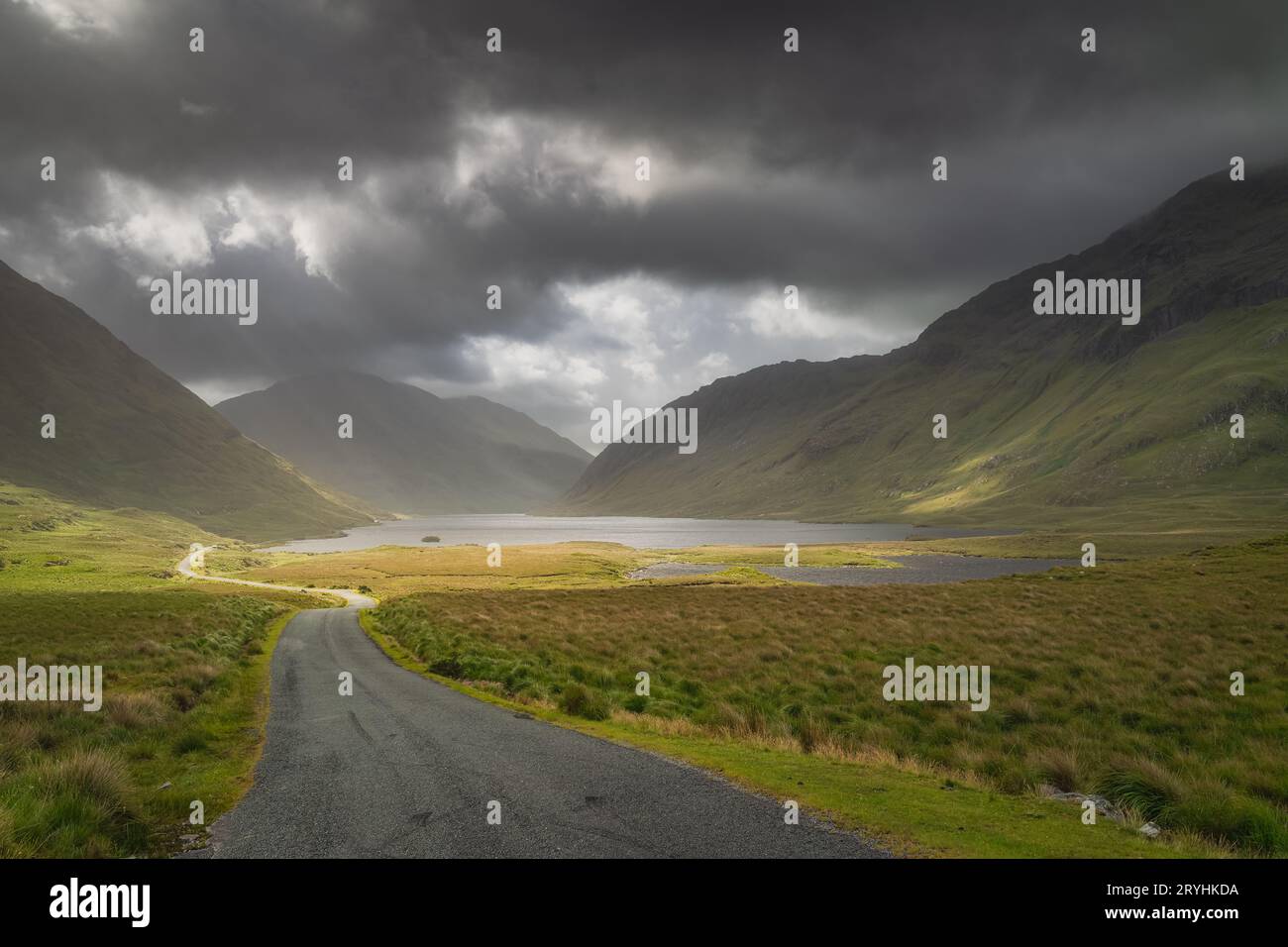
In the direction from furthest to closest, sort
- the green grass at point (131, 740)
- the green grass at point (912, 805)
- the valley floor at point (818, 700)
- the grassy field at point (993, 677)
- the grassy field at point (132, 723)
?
the grassy field at point (993, 677) → the valley floor at point (818, 700) → the grassy field at point (132, 723) → the green grass at point (131, 740) → the green grass at point (912, 805)

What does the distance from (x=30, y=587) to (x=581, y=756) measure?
78118mm

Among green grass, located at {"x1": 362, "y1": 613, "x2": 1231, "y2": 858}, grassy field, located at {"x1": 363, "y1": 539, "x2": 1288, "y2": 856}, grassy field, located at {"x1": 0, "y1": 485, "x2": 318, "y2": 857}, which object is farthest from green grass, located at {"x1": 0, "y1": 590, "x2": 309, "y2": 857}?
green grass, located at {"x1": 362, "y1": 613, "x2": 1231, "y2": 858}

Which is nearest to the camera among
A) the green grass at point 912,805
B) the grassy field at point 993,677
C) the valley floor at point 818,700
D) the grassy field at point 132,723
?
the green grass at point 912,805

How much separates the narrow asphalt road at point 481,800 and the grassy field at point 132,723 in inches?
39.3

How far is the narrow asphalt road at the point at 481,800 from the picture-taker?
29.2 feet

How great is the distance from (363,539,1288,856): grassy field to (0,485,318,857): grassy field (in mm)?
8194

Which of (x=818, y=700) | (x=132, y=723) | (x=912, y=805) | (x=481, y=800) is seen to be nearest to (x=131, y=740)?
(x=132, y=723)

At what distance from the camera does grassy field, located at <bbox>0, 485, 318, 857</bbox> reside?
9430mm

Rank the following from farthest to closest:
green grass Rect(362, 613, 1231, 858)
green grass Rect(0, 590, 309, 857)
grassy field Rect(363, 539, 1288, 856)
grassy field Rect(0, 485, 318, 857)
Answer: grassy field Rect(363, 539, 1288, 856) < grassy field Rect(0, 485, 318, 857) < green grass Rect(0, 590, 309, 857) < green grass Rect(362, 613, 1231, 858)

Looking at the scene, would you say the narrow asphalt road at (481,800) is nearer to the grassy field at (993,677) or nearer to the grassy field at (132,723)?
the grassy field at (132,723)

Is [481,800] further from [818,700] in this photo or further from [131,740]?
[818,700]

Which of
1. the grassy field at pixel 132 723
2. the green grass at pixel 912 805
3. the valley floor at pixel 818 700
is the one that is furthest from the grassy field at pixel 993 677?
the grassy field at pixel 132 723

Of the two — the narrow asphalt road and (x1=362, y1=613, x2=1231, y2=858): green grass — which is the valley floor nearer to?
(x1=362, y1=613, x2=1231, y2=858): green grass
